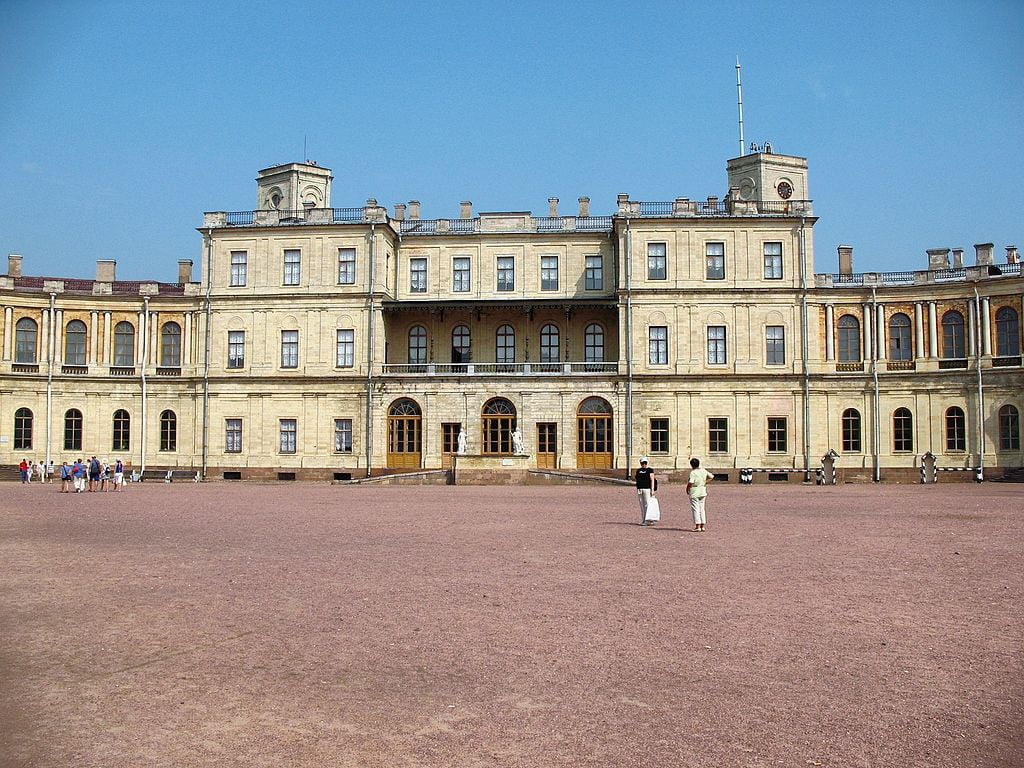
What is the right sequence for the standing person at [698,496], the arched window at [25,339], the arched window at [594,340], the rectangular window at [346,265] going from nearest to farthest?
the standing person at [698,496] < the rectangular window at [346,265] < the arched window at [25,339] < the arched window at [594,340]

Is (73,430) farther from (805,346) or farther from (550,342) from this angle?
(805,346)

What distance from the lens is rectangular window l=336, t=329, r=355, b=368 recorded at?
53.4 m

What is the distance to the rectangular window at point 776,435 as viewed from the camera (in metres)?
51.1

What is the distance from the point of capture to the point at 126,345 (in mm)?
55719

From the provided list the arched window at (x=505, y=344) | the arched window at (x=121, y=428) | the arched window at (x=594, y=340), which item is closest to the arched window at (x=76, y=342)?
the arched window at (x=121, y=428)

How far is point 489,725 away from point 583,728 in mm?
748

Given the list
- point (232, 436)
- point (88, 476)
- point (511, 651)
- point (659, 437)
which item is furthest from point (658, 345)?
point (511, 651)

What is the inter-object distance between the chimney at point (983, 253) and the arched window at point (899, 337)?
4.93m

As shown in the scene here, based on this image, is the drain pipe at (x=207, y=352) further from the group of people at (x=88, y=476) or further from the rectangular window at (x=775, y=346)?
the rectangular window at (x=775, y=346)

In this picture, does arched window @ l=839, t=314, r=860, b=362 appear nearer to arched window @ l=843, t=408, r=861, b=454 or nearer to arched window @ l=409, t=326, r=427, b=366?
arched window @ l=843, t=408, r=861, b=454

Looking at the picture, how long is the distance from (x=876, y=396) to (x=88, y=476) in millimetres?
39624

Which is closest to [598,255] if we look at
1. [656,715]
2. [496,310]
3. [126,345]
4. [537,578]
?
[496,310]

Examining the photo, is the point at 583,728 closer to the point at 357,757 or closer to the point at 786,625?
the point at 357,757

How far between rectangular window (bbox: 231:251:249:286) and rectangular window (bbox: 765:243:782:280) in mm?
29053
